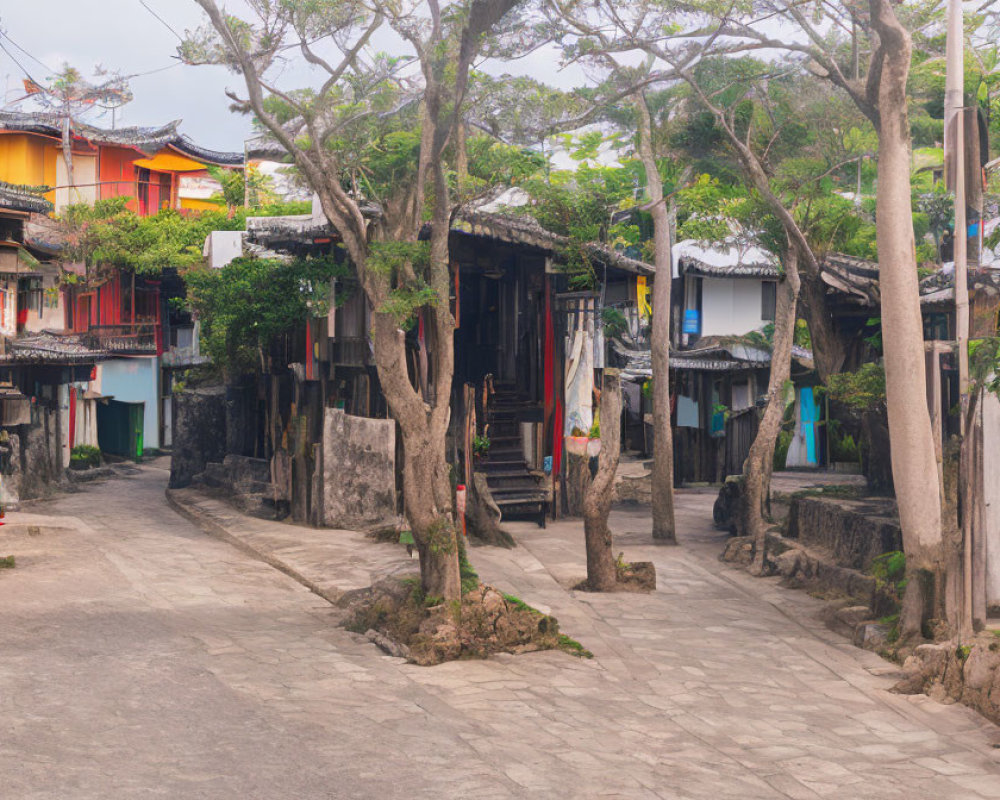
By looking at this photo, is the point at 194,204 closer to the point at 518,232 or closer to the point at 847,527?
the point at 518,232

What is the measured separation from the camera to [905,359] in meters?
11.9

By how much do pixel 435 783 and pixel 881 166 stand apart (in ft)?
26.2

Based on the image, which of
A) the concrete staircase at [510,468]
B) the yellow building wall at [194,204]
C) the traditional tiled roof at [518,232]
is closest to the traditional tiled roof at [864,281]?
the traditional tiled roof at [518,232]

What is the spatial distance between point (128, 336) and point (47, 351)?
1482 centimetres

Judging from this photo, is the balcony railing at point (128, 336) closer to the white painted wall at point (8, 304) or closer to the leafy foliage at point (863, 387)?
the white painted wall at point (8, 304)

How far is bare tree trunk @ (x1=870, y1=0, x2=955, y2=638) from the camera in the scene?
11.9 metres

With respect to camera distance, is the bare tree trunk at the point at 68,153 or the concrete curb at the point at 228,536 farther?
the bare tree trunk at the point at 68,153

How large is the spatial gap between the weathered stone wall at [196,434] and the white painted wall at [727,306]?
1338cm

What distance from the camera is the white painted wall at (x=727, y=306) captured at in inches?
1254

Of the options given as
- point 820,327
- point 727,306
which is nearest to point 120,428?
point 727,306

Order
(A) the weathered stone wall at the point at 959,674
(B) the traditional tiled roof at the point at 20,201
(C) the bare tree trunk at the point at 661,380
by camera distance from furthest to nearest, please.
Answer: (B) the traditional tiled roof at the point at 20,201, (C) the bare tree trunk at the point at 661,380, (A) the weathered stone wall at the point at 959,674

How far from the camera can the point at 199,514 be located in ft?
75.6

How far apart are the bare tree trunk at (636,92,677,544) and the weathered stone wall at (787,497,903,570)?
2599 mm

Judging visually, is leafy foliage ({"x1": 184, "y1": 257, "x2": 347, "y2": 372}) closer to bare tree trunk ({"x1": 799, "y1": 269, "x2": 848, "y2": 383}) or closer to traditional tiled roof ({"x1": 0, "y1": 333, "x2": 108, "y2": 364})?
traditional tiled roof ({"x1": 0, "y1": 333, "x2": 108, "y2": 364})
